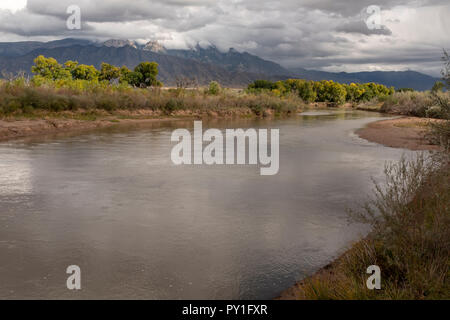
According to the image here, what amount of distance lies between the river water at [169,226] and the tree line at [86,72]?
251 feet

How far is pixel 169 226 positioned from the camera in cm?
958

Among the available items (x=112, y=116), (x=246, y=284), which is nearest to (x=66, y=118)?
(x=112, y=116)

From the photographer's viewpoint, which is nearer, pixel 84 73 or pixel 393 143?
pixel 393 143

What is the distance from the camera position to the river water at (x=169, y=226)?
674 cm

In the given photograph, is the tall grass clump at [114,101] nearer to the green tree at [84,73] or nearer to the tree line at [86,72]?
the tree line at [86,72]

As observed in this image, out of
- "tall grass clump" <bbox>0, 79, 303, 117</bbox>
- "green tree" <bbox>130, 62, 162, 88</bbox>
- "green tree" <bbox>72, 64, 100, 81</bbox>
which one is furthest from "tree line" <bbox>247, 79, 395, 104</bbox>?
"tall grass clump" <bbox>0, 79, 303, 117</bbox>

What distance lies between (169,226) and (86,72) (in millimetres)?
102974

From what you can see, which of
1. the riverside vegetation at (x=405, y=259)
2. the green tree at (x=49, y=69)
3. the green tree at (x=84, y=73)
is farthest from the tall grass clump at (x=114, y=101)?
the green tree at (x=84, y=73)

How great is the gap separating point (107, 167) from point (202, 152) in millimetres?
6608

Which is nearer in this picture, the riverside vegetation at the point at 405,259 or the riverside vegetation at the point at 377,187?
the riverside vegetation at the point at 405,259

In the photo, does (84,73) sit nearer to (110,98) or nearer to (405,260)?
(110,98)

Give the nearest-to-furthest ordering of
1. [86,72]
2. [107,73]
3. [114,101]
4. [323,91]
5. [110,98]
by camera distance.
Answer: [114,101], [110,98], [86,72], [107,73], [323,91]

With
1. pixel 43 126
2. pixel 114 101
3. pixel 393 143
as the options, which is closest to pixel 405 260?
pixel 393 143
